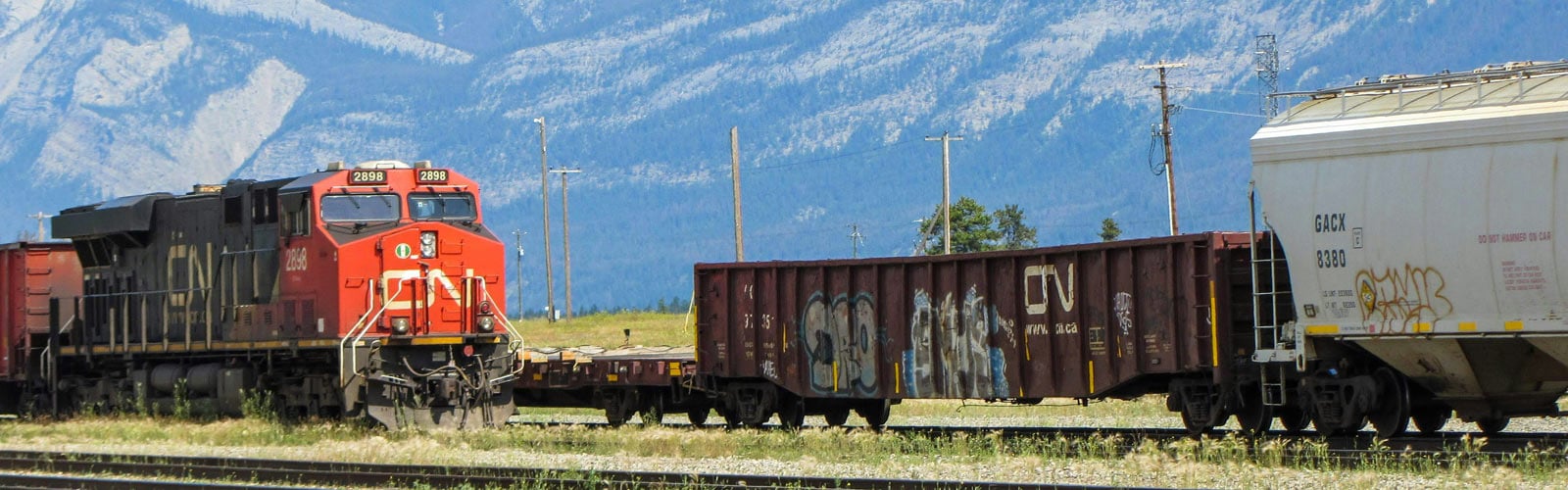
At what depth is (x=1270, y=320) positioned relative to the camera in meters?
19.7

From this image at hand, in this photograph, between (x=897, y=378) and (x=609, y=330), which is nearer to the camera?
(x=897, y=378)

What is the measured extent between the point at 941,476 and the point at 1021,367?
5174 mm

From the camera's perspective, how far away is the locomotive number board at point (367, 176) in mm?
25125

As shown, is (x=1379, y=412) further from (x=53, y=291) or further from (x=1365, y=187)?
(x=53, y=291)

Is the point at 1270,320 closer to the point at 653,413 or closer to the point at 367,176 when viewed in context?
the point at 653,413

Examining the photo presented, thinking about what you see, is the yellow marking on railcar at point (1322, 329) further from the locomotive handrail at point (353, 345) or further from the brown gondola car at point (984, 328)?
the locomotive handrail at point (353, 345)

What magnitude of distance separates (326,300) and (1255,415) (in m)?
12.0

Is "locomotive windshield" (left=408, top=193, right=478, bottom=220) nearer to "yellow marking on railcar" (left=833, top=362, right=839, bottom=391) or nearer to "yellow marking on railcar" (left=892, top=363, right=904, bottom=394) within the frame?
"yellow marking on railcar" (left=833, top=362, right=839, bottom=391)

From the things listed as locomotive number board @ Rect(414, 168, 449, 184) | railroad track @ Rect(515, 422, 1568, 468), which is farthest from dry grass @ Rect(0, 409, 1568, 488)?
locomotive number board @ Rect(414, 168, 449, 184)

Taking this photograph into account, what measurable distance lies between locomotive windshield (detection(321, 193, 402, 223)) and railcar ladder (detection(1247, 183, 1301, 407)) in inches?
459

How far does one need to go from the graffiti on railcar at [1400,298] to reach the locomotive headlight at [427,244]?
12.4 metres

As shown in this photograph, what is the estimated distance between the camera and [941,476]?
17062mm

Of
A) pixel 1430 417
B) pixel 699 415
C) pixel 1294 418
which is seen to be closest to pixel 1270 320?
pixel 1294 418

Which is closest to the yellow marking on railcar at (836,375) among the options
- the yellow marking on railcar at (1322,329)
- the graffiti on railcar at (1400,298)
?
the yellow marking on railcar at (1322,329)
